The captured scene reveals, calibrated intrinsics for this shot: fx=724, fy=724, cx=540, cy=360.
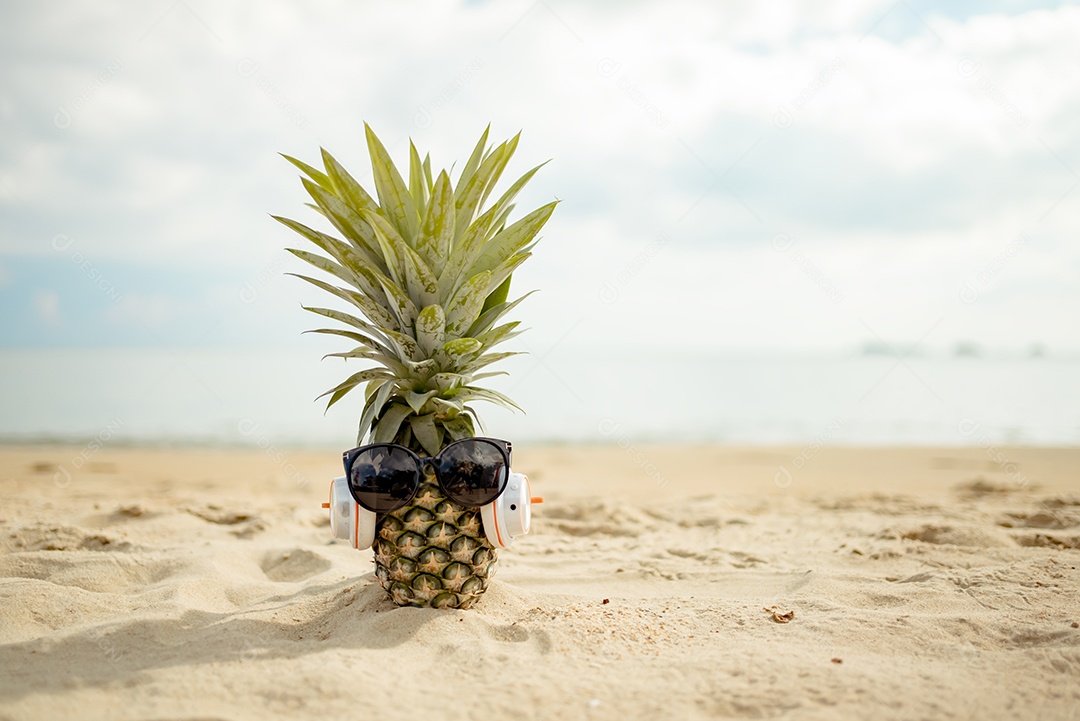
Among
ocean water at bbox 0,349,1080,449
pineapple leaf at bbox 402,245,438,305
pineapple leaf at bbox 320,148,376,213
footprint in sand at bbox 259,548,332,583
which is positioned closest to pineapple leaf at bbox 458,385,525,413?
pineapple leaf at bbox 402,245,438,305

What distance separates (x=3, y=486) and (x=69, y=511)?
9.91ft

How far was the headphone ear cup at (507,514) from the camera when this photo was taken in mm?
3559

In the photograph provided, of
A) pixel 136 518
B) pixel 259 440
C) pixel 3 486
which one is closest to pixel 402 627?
pixel 136 518

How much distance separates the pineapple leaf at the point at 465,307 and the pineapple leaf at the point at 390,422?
17.6 inches

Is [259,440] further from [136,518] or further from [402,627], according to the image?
[402,627]

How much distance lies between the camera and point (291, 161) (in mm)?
3666

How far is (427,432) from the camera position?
143 inches

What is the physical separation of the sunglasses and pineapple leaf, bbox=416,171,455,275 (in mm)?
928

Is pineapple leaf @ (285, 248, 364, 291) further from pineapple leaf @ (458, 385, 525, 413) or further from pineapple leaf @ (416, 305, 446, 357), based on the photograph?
pineapple leaf @ (458, 385, 525, 413)

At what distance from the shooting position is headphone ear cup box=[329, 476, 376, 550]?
3.53m

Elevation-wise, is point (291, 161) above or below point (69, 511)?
above

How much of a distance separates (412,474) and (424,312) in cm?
77

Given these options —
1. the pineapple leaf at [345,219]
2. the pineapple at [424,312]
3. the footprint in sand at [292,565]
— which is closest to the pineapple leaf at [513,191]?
the pineapple at [424,312]

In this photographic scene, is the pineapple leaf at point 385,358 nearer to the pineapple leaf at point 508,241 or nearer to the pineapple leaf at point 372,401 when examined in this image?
the pineapple leaf at point 372,401
